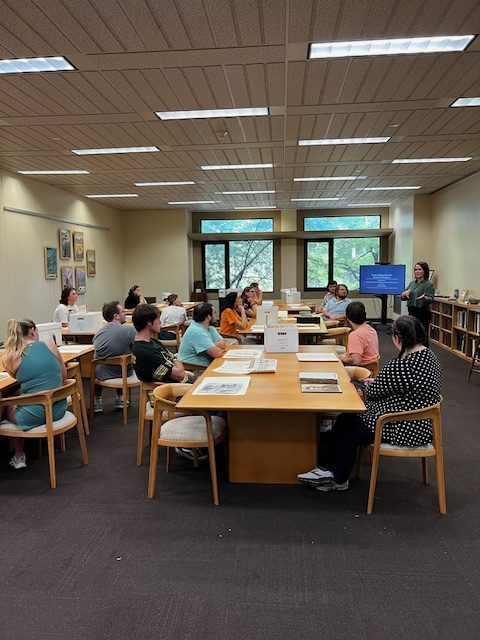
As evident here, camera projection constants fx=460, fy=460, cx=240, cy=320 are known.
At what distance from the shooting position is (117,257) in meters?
12.6

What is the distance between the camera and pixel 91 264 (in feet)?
35.4

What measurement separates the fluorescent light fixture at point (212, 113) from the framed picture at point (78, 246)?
571cm

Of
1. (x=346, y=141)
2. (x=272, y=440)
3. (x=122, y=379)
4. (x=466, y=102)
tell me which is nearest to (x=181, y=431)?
(x=272, y=440)

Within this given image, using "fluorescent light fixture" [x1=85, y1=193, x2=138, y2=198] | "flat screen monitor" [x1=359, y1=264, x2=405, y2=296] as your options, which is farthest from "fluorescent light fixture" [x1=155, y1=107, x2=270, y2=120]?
"flat screen monitor" [x1=359, y1=264, x2=405, y2=296]

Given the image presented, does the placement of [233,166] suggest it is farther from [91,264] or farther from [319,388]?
[319,388]

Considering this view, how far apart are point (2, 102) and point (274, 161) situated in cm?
382

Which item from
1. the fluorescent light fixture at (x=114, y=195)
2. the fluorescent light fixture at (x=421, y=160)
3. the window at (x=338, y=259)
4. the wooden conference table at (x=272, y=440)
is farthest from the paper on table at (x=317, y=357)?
the window at (x=338, y=259)

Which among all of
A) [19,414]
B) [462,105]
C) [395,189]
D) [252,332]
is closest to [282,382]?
[19,414]

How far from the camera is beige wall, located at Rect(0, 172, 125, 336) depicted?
7445mm

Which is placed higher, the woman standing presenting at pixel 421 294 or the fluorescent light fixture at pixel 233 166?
the fluorescent light fixture at pixel 233 166

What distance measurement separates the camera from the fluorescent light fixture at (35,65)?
353 centimetres

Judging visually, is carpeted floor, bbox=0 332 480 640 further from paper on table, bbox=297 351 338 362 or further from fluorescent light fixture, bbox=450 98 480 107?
fluorescent light fixture, bbox=450 98 480 107

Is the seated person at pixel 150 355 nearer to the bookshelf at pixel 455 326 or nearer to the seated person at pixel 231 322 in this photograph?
the seated person at pixel 231 322

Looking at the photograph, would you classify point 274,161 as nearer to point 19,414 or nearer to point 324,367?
point 324,367
